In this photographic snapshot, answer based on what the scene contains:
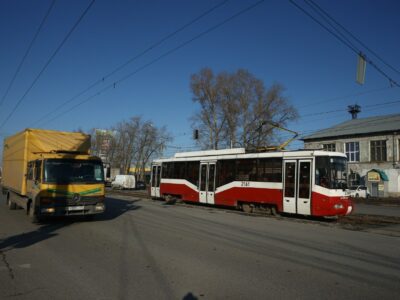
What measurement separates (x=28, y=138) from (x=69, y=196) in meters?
3.57

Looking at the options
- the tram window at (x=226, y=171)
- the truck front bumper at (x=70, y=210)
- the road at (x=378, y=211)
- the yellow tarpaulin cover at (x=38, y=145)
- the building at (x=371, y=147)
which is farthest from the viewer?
the building at (x=371, y=147)

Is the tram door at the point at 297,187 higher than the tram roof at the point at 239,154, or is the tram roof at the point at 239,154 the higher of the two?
the tram roof at the point at 239,154

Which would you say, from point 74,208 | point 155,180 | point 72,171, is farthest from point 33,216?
point 155,180

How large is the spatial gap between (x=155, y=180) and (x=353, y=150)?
3039 cm

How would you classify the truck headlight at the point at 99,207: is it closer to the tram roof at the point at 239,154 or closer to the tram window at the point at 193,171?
the tram roof at the point at 239,154

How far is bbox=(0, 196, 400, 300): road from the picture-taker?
5.54 meters

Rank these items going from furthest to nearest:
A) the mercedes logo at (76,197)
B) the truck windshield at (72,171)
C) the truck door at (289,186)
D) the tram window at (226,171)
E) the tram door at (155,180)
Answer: the tram door at (155,180), the tram window at (226,171), the truck door at (289,186), the mercedes logo at (76,197), the truck windshield at (72,171)

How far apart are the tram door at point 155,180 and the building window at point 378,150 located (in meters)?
30.1

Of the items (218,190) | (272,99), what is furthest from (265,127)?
(218,190)

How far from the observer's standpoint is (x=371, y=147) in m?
44.2

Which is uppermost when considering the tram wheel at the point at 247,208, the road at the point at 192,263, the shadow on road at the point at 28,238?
the tram wheel at the point at 247,208

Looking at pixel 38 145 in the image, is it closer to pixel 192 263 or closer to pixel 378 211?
pixel 192 263

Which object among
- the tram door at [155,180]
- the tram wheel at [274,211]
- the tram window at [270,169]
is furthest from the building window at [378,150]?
the tram wheel at [274,211]

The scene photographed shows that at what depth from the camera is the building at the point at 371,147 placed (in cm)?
4062
